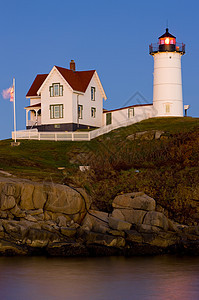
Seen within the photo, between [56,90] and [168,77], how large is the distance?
1189cm

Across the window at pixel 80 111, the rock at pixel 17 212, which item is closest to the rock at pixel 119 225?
the rock at pixel 17 212

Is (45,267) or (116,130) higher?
(116,130)

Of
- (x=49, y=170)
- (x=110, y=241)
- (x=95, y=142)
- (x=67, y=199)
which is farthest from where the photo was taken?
(x=95, y=142)

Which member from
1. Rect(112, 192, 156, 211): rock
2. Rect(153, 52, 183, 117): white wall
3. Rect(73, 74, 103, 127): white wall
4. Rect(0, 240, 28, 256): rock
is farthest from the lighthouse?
Rect(0, 240, 28, 256): rock

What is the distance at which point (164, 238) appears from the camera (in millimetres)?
21641

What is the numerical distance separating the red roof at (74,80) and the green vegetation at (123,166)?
8.67 metres

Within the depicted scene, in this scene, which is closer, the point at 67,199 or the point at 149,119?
the point at 67,199

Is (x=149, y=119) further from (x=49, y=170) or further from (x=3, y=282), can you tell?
(x=3, y=282)

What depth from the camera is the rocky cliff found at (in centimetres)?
2053

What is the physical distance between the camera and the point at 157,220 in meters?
22.3

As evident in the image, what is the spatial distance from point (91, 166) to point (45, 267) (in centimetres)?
1304

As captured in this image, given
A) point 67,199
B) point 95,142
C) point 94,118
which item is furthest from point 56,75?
point 67,199

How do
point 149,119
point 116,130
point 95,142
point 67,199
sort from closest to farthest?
point 67,199
point 95,142
point 116,130
point 149,119

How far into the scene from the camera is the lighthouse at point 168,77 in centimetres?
5334
